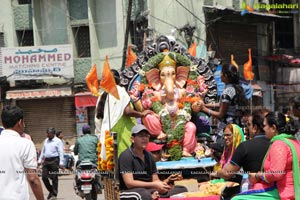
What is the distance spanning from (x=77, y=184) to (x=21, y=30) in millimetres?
18491

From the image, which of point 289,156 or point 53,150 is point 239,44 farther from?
point 289,156

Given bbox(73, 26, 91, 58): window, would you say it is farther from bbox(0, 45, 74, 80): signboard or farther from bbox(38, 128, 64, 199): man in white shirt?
bbox(38, 128, 64, 199): man in white shirt

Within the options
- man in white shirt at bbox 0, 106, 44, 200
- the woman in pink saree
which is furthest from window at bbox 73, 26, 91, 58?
man in white shirt at bbox 0, 106, 44, 200

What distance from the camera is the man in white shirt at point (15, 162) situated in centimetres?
640

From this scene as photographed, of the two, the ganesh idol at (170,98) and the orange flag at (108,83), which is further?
the ganesh idol at (170,98)

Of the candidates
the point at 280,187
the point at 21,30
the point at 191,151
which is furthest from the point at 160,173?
the point at 21,30

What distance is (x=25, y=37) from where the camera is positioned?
30844 millimetres

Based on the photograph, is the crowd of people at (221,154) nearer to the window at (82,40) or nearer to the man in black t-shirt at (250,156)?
the man in black t-shirt at (250,156)

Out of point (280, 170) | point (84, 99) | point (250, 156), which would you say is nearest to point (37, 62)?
point (84, 99)

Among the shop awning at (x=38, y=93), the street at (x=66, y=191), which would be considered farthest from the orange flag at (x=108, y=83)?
the shop awning at (x=38, y=93)

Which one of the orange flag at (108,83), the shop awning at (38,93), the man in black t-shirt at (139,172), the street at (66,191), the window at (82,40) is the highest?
the window at (82,40)

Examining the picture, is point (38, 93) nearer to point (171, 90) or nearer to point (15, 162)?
point (171, 90)

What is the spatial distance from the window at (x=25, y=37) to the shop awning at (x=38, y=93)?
253cm

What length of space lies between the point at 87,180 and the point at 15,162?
6522 millimetres
